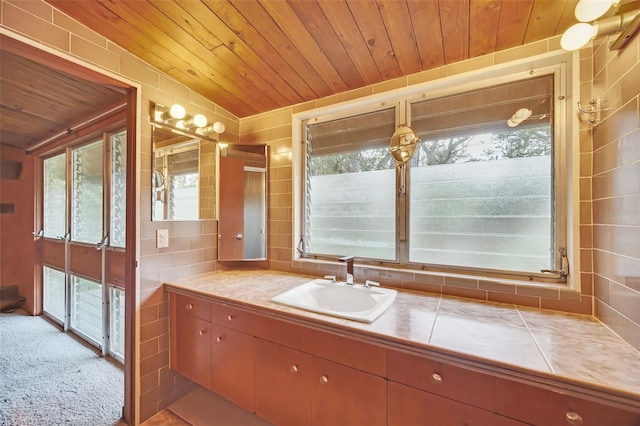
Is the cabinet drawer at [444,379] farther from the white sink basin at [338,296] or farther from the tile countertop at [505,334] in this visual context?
the white sink basin at [338,296]

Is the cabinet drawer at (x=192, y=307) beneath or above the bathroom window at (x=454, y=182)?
beneath

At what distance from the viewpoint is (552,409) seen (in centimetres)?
73

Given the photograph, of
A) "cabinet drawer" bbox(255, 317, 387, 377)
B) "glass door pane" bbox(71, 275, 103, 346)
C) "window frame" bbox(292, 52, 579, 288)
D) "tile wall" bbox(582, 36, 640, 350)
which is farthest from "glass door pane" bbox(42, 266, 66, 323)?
"tile wall" bbox(582, 36, 640, 350)

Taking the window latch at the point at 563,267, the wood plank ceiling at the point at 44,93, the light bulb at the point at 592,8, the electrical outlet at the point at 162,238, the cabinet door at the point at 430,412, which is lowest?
the cabinet door at the point at 430,412

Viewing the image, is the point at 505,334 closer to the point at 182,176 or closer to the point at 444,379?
the point at 444,379

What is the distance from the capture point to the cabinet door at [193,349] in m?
1.49

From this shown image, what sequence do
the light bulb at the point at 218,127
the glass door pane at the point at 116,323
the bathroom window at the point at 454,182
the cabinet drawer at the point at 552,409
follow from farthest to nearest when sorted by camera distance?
the glass door pane at the point at 116,323
the light bulb at the point at 218,127
the bathroom window at the point at 454,182
the cabinet drawer at the point at 552,409

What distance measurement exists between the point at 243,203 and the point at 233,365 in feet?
3.89

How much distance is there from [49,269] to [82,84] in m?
2.71

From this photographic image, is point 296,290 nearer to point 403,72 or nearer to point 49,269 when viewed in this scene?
point 403,72

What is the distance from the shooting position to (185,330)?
5.23 feet

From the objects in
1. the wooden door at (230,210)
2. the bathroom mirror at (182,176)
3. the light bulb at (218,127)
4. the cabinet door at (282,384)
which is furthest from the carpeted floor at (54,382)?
the light bulb at (218,127)

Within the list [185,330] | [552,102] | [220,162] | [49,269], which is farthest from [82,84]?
[552,102]

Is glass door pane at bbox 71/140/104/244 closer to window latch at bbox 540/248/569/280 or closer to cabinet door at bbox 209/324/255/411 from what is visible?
cabinet door at bbox 209/324/255/411
